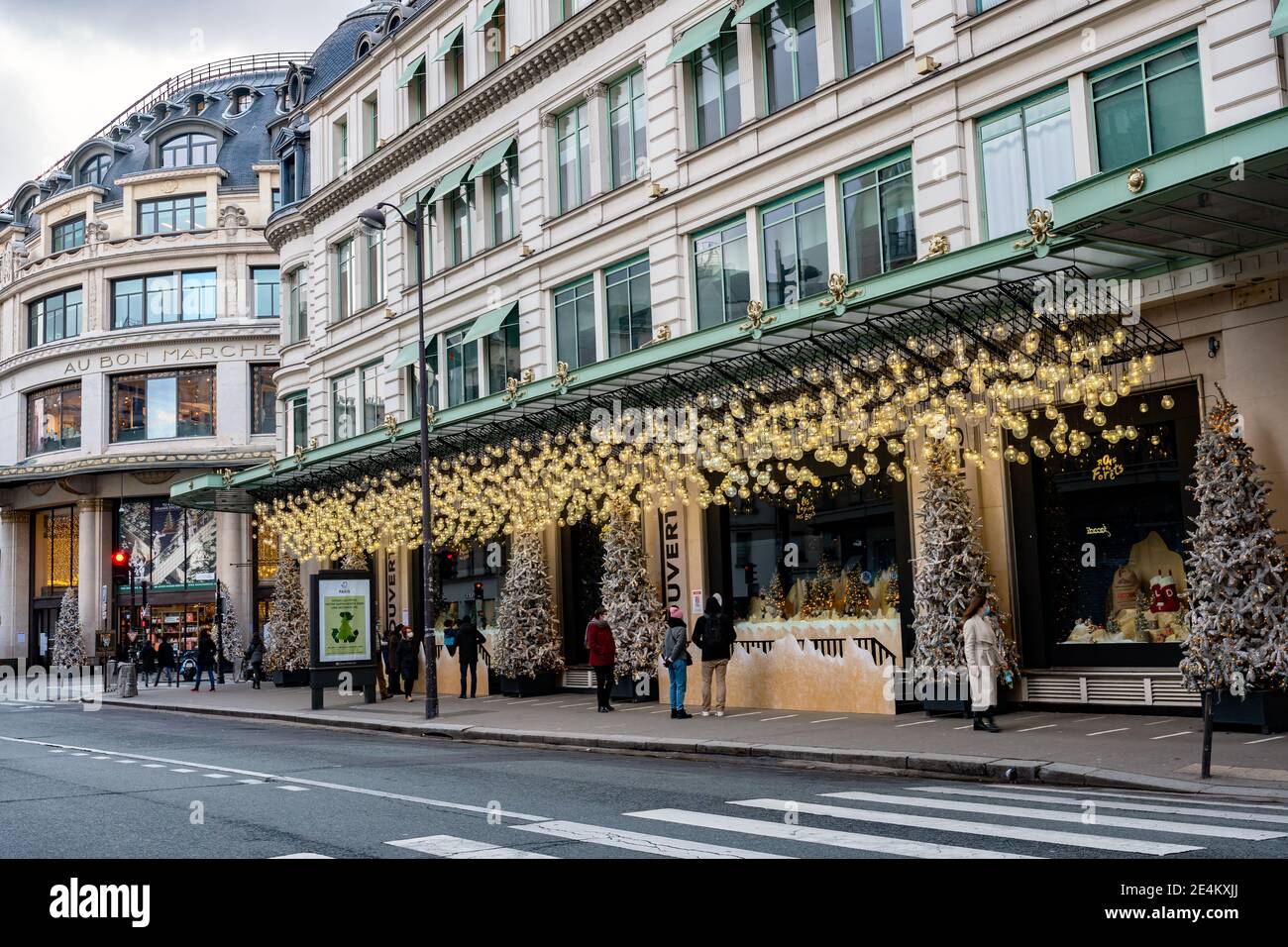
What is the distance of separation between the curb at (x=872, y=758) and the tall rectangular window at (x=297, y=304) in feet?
71.0

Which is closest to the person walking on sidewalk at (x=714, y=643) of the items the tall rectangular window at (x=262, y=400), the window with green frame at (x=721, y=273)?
the window with green frame at (x=721, y=273)

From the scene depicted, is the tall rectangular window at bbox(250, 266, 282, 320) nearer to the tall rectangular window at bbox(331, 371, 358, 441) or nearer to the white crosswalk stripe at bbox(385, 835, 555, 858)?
the tall rectangular window at bbox(331, 371, 358, 441)

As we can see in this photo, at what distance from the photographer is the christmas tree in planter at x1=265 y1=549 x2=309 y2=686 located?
3922 cm

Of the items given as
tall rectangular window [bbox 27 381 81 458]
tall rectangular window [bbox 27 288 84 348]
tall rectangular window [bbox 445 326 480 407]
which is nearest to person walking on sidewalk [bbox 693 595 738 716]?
tall rectangular window [bbox 445 326 480 407]

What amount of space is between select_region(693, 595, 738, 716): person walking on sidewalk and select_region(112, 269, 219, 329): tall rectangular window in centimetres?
4497

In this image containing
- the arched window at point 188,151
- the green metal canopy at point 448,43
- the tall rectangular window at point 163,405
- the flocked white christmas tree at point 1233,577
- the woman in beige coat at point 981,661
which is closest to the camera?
the flocked white christmas tree at point 1233,577

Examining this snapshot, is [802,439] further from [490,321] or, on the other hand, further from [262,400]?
[262,400]

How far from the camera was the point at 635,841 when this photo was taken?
913 cm

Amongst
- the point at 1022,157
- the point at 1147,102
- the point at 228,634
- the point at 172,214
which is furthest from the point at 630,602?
the point at 172,214

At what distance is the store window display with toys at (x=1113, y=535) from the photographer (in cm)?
1750

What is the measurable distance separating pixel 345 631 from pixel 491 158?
1214 centimetres

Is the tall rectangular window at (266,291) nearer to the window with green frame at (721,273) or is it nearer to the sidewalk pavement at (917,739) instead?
the sidewalk pavement at (917,739)
